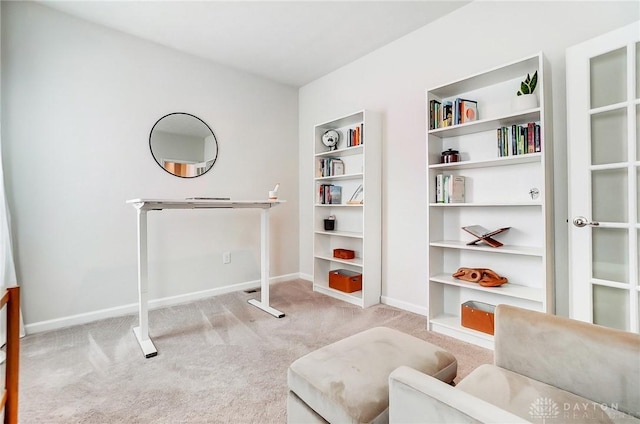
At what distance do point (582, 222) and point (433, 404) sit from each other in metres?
1.64

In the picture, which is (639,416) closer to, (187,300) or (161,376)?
(161,376)

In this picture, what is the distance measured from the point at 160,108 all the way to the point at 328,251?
2345 mm

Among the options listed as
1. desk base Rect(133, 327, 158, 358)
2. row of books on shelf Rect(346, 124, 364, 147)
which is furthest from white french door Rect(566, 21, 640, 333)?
desk base Rect(133, 327, 158, 358)

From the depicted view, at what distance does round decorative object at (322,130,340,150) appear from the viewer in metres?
3.39

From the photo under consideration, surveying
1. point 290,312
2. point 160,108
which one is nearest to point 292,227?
point 290,312

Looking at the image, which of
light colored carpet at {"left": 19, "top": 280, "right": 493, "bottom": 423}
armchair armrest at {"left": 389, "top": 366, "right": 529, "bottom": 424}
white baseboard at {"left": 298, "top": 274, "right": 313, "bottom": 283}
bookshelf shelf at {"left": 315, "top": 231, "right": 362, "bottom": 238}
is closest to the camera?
armchair armrest at {"left": 389, "top": 366, "right": 529, "bottom": 424}

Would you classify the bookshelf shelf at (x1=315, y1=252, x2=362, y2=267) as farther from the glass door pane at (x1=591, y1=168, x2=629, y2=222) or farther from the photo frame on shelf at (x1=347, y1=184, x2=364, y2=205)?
the glass door pane at (x1=591, y1=168, x2=629, y2=222)

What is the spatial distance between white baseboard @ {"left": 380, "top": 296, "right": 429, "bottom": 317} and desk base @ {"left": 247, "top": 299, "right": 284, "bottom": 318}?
3.44 feet

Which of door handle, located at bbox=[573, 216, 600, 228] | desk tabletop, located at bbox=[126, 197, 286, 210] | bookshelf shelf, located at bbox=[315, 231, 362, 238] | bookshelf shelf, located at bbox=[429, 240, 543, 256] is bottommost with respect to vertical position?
bookshelf shelf, located at bbox=[429, 240, 543, 256]

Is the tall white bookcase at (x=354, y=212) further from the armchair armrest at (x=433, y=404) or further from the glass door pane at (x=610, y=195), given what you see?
the armchair armrest at (x=433, y=404)

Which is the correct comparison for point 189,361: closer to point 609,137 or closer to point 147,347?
point 147,347

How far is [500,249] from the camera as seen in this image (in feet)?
6.66

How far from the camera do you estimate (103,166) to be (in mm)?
2639

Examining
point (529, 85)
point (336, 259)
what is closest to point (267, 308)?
point (336, 259)
